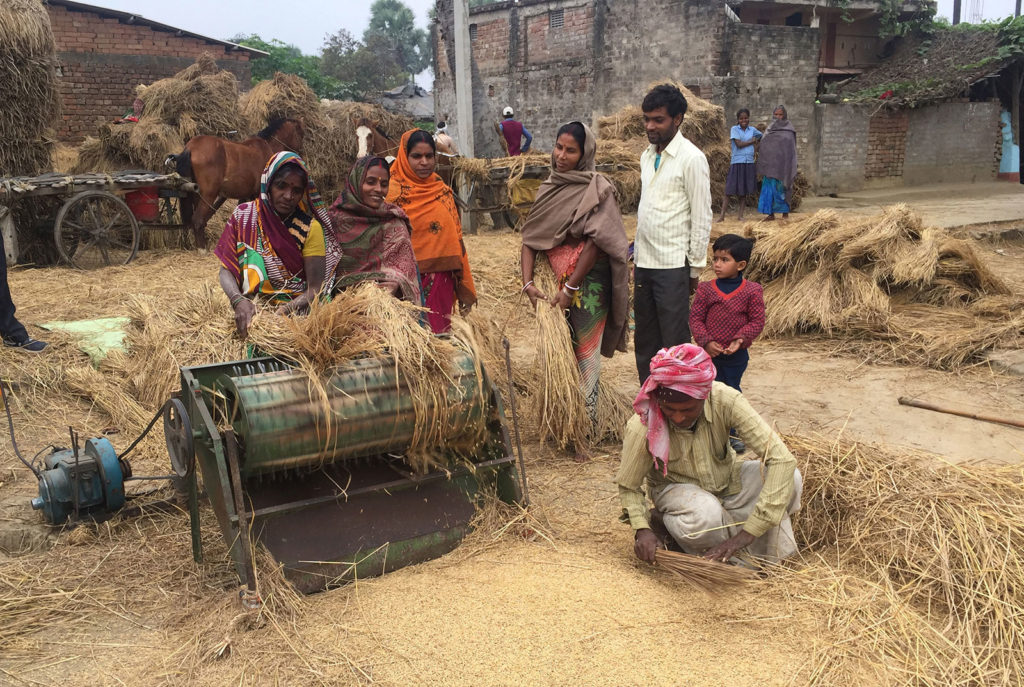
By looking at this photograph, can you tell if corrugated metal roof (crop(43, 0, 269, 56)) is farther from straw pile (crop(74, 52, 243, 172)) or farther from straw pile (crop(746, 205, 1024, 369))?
straw pile (crop(746, 205, 1024, 369))

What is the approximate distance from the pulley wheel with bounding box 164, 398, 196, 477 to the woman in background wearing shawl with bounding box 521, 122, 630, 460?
200 centimetres

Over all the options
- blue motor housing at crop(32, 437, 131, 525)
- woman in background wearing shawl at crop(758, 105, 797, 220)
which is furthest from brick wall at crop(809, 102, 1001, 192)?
blue motor housing at crop(32, 437, 131, 525)

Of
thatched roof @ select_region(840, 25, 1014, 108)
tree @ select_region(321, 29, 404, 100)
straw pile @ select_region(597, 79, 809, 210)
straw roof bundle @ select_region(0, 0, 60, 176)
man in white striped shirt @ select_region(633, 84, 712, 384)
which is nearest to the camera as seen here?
man in white striped shirt @ select_region(633, 84, 712, 384)

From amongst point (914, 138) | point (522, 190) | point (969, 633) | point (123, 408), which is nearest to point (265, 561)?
point (969, 633)

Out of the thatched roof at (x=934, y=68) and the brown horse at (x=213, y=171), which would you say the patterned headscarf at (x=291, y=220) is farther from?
the thatched roof at (x=934, y=68)

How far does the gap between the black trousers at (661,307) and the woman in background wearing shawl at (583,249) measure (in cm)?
13

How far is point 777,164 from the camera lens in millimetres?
11922

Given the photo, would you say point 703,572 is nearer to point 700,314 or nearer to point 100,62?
point 700,314

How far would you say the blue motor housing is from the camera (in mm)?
3354

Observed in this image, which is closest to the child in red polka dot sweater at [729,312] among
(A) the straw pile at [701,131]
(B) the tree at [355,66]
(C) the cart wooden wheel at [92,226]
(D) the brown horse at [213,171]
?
(C) the cart wooden wheel at [92,226]

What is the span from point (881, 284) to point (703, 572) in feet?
16.9

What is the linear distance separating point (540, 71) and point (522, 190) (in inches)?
416

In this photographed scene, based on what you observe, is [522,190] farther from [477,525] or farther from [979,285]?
[477,525]

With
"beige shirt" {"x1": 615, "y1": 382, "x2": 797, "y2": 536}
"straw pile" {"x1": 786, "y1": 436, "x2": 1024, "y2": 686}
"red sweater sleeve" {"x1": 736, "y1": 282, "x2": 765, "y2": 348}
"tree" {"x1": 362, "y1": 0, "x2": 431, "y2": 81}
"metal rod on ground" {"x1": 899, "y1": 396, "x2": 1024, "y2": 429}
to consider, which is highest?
"tree" {"x1": 362, "y1": 0, "x2": 431, "y2": 81}
